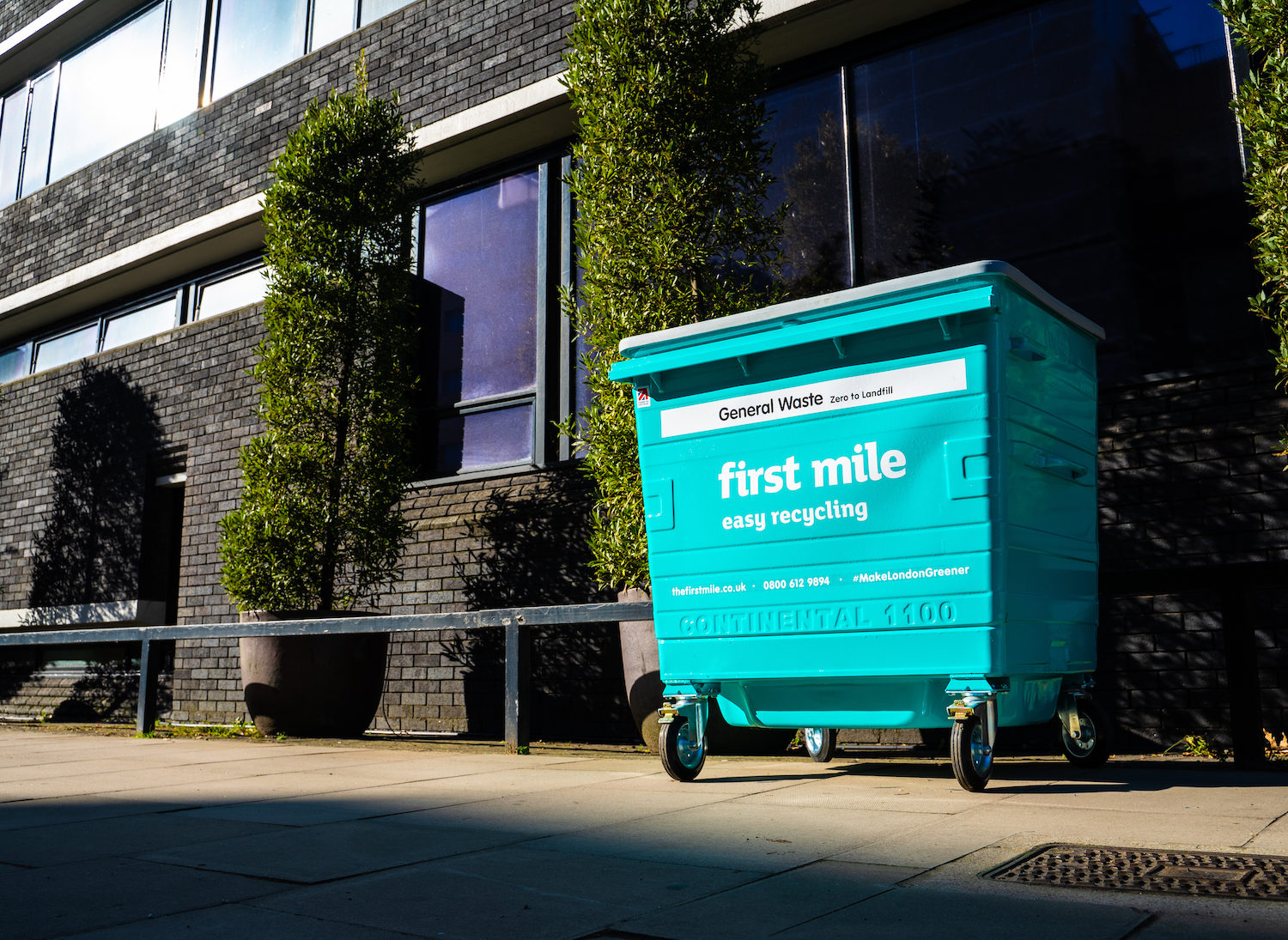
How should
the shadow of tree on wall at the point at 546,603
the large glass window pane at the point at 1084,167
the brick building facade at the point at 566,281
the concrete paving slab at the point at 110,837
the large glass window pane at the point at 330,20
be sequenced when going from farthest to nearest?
the large glass window pane at the point at 330,20
the shadow of tree on wall at the point at 546,603
the large glass window pane at the point at 1084,167
the brick building facade at the point at 566,281
the concrete paving slab at the point at 110,837

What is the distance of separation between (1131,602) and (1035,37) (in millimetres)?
3425

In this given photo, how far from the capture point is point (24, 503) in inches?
455

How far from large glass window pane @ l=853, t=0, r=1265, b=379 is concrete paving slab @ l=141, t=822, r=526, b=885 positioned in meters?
4.35

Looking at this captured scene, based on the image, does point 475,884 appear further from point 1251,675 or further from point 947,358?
point 1251,675

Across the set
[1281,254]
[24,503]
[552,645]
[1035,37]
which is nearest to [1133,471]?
[1281,254]

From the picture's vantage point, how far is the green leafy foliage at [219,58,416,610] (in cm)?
711

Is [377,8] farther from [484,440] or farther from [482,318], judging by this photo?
[484,440]

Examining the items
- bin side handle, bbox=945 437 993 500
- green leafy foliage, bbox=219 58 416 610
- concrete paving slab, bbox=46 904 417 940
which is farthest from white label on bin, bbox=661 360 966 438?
green leafy foliage, bbox=219 58 416 610

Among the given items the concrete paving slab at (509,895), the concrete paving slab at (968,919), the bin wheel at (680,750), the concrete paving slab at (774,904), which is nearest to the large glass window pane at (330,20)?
the bin wheel at (680,750)

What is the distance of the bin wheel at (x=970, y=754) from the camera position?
3.46 m

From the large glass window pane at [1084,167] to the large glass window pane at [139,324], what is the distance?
7839 mm

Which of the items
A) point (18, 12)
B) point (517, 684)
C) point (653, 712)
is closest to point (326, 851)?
point (517, 684)

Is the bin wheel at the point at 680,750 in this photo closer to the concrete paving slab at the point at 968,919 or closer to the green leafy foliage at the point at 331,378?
the concrete paving slab at the point at 968,919

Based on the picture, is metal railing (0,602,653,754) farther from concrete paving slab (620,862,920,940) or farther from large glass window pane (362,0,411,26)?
large glass window pane (362,0,411,26)
